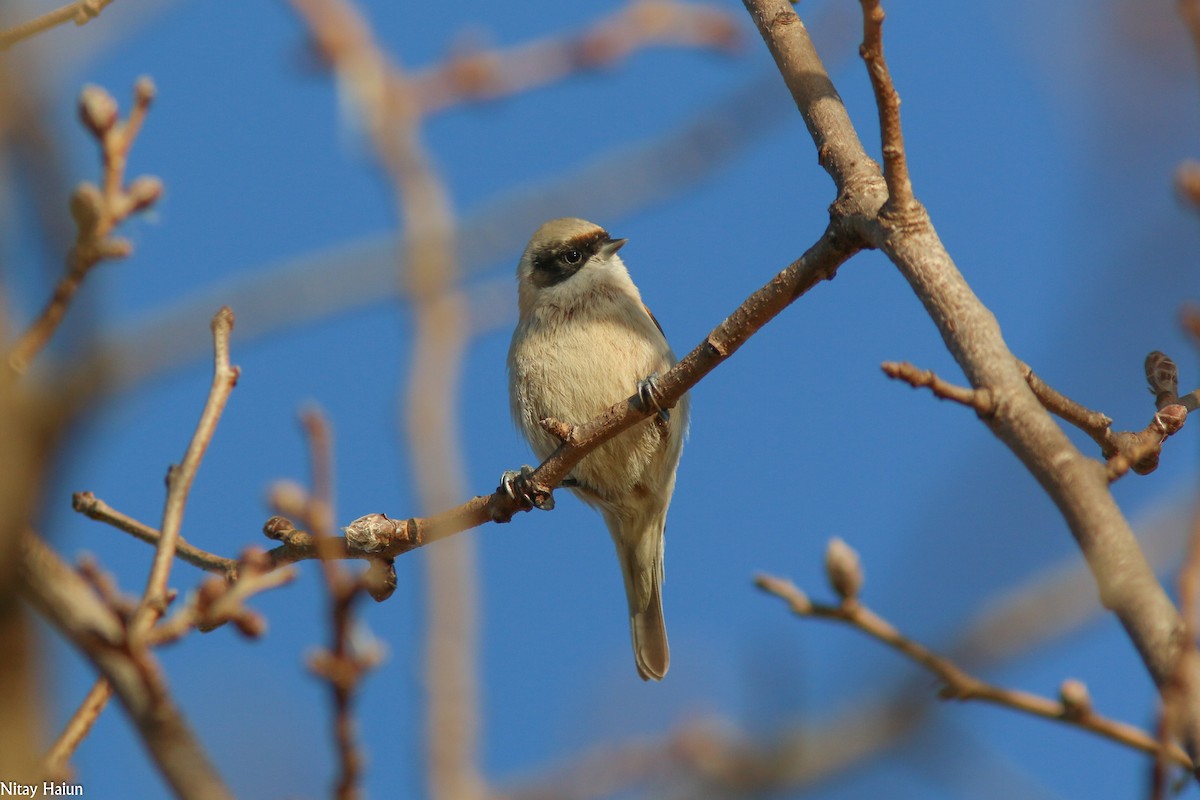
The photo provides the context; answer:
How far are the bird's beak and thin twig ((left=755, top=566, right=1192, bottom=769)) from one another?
3.89m

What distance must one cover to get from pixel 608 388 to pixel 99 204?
10.5 ft

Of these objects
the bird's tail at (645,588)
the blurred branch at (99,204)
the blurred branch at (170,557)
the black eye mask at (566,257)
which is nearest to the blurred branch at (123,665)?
the blurred branch at (170,557)

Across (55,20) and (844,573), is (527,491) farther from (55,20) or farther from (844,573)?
(55,20)

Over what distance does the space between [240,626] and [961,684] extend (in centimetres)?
151

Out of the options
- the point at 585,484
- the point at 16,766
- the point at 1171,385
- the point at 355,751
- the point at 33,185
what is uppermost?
the point at 585,484

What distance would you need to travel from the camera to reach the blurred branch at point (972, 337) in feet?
5.23

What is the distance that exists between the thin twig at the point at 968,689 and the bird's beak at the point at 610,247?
12.8ft

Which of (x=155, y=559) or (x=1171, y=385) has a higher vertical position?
(x=1171, y=385)

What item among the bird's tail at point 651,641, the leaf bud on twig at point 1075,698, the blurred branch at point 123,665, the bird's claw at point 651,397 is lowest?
the blurred branch at point 123,665

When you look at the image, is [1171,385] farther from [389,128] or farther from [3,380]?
[389,128]

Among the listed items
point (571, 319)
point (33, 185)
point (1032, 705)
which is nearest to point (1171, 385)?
point (1032, 705)

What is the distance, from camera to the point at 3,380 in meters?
1.54

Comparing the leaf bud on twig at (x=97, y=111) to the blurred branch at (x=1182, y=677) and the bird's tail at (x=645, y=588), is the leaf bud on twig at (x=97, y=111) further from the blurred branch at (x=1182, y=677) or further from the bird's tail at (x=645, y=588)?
the bird's tail at (x=645, y=588)

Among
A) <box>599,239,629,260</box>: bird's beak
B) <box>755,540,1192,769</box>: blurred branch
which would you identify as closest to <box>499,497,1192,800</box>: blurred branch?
<box>755,540,1192,769</box>: blurred branch
